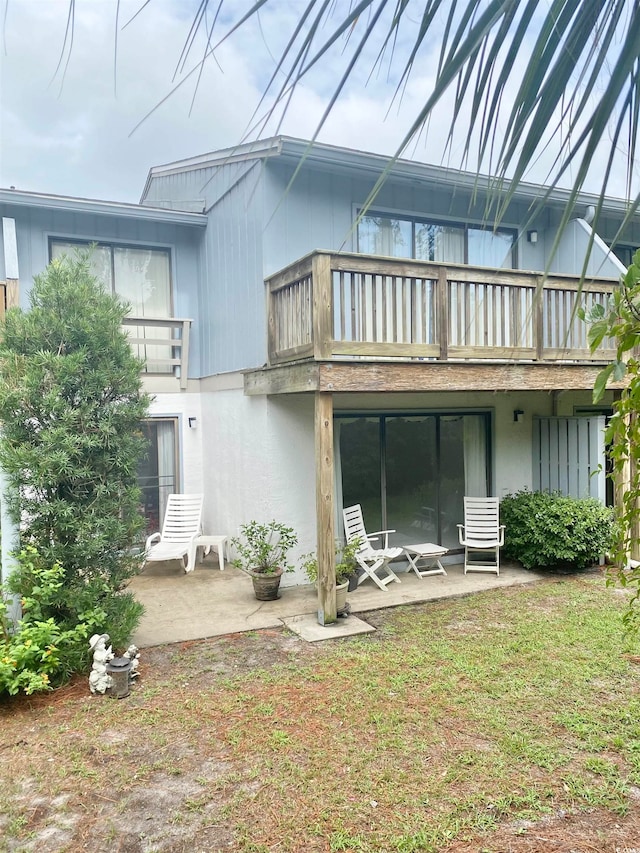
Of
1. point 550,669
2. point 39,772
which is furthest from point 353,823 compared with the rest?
point 550,669

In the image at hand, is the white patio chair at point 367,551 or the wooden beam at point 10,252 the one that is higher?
the wooden beam at point 10,252

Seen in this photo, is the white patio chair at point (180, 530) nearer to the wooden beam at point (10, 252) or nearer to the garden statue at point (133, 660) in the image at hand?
the garden statue at point (133, 660)

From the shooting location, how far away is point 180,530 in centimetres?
870

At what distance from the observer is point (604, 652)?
5.17m

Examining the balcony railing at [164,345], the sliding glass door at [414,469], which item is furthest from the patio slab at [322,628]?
the balcony railing at [164,345]

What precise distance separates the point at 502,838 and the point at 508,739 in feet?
3.19

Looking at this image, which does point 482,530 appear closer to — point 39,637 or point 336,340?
point 336,340

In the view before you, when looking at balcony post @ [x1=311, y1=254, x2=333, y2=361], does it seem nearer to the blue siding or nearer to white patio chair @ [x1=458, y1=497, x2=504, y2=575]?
the blue siding

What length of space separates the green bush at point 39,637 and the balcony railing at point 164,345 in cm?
474

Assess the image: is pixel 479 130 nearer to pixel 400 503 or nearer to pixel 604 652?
pixel 604 652

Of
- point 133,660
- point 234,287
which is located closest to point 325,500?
point 133,660

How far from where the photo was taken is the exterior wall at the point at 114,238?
817 cm

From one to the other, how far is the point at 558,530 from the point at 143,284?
701cm

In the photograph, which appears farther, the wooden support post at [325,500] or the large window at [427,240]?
the large window at [427,240]
